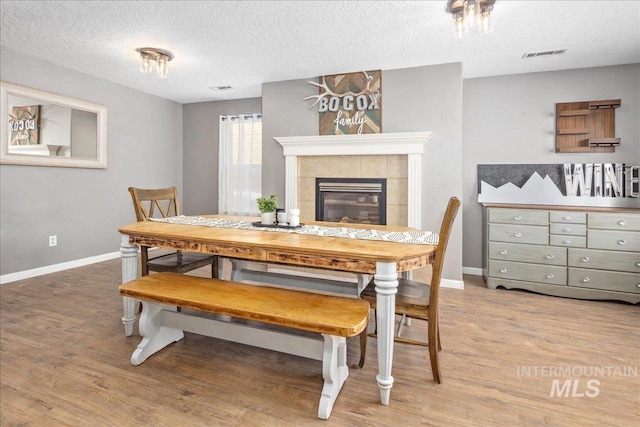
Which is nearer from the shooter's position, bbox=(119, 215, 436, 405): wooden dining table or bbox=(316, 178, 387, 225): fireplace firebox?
bbox=(119, 215, 436, 405): wooden dining table

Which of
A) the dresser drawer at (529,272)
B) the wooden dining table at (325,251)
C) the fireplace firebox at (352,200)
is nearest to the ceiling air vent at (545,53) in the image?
the fireplace firebox at (352,200)

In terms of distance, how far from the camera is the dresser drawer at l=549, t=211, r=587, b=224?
10.3ft

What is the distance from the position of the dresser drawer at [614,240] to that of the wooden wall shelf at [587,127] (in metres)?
1.01

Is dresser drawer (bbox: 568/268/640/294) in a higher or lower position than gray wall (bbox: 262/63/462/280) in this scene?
lower

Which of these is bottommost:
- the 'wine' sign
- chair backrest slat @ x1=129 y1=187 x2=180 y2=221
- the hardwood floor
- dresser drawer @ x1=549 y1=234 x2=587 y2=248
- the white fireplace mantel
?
the hardwood floor

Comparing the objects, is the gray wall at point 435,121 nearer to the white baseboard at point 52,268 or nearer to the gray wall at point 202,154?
the gray wall at point 202,154

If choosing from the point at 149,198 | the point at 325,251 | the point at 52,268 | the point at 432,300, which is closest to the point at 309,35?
the point at 149,198

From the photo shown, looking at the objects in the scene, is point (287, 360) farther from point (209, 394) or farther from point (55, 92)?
point (55, 92)

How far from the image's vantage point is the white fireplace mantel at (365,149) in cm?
Answer: 357

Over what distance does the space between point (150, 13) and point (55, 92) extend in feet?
6.70

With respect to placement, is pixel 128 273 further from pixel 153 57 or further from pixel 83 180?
pixel 83 180

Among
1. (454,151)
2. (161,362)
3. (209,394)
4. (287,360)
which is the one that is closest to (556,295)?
(454,151)

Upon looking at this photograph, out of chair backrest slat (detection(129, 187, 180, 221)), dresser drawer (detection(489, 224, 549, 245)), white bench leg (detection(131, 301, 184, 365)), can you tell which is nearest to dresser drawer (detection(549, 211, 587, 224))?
dresser drawer (detection(489, 224, 549, 245))

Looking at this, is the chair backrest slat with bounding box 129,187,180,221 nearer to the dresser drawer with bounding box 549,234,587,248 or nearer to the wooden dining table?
the wooden dining table
